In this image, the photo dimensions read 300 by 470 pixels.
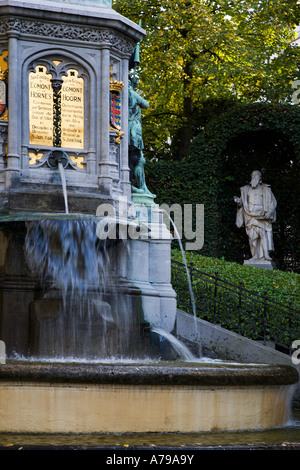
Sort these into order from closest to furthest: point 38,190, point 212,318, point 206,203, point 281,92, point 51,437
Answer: point 51,437
point 38,190
point 212,318
point 206,203
point 281,92

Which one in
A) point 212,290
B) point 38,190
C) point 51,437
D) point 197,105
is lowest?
point 51,437

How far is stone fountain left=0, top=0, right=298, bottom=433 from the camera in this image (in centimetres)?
796

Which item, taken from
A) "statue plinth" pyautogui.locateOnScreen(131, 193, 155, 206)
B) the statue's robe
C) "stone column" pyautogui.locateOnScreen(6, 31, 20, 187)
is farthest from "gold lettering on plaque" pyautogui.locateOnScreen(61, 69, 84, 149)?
the statue's robe

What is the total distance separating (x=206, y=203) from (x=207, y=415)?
646 inches

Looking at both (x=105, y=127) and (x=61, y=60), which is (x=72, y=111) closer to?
(x=105, y=127)

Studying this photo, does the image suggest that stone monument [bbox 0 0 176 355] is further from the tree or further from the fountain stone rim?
the tree

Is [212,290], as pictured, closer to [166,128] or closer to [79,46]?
[79,46]

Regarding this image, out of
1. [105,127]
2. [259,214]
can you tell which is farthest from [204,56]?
[105,127]

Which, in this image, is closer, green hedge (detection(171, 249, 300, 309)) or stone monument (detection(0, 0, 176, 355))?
stone monument (detection(0, 0, 176, 355))

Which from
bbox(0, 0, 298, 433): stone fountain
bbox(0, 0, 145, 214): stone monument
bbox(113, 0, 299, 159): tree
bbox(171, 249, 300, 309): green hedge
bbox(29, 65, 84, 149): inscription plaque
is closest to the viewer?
bbox(0, 0, 298, 433): stone fountain

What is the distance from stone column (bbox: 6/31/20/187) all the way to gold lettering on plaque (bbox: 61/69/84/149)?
0.69 m

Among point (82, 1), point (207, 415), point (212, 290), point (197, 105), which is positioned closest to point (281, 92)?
point (197, 105)

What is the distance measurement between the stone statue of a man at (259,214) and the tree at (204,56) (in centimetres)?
368

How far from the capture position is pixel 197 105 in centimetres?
2909
